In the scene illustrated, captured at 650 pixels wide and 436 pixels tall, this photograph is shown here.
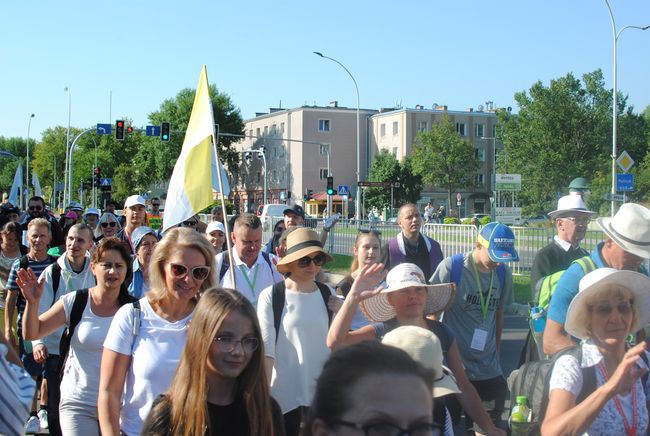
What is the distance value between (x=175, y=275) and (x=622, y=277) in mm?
2093

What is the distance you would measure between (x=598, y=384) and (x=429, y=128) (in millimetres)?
83829

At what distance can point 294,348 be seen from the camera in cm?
443

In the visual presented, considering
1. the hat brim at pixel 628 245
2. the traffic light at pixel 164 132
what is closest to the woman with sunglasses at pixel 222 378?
the hat brim at pixel 628 245

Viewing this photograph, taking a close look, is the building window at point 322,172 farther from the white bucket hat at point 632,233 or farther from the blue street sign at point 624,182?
the white bucket hat at point 632,233

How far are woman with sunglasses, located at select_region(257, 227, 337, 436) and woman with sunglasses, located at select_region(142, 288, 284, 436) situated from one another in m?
1.24

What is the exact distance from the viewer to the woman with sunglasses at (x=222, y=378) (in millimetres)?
2920

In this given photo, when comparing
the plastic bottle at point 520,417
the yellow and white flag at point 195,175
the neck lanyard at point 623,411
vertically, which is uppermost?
the yellow and white flag at point 195,175

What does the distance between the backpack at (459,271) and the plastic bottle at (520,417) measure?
199 centimetres

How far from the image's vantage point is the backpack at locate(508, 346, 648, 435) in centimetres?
333

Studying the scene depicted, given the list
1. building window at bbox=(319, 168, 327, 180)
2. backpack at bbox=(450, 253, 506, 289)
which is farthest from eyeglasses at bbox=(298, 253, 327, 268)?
building window at bbox=(319, 168, 327, 180)

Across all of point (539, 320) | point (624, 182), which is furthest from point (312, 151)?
point (539, 320)

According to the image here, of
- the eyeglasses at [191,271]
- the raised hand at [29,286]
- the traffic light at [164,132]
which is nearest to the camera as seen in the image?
Answer: the eyeglasses at [191,271]

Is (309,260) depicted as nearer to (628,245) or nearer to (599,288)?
(599,288)

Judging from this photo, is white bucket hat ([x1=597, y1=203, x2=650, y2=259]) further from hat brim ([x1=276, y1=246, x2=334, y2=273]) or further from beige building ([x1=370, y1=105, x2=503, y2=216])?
beige building ([x1=370, y1=105, x2=503, y2=216])
